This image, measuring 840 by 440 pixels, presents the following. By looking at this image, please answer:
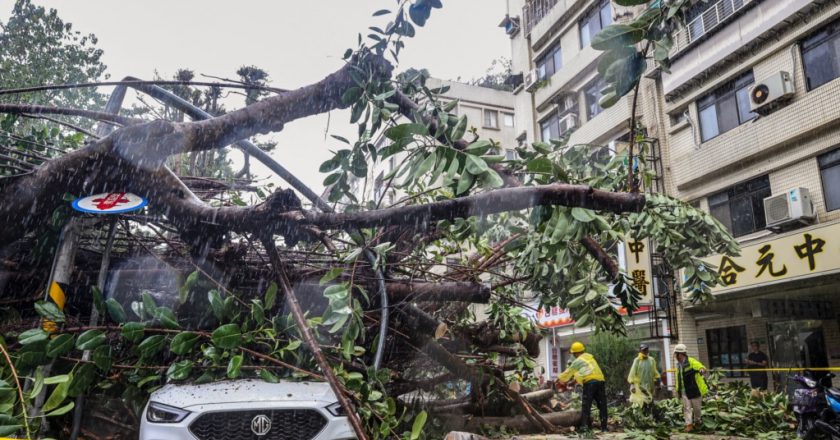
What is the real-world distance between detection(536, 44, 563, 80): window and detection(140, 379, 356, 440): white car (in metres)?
21.2

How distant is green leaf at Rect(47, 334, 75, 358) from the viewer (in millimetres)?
3803

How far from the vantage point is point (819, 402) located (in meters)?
7.98

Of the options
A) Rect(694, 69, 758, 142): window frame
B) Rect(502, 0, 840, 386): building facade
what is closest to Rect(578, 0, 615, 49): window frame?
Rect(502, 0, 840, 386): building facade

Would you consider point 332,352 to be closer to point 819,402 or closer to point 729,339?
point 819,402

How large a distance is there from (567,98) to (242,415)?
2021 cm

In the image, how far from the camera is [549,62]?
24.0 m

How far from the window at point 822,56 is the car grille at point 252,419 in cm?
1360

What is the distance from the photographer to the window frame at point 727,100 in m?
14.7

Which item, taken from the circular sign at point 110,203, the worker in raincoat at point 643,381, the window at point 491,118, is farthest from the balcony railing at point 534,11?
the circular sign at point 110,203

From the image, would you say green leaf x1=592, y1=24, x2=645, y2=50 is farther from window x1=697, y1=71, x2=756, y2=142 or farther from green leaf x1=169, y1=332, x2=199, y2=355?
window x1=697, y1=71, x2=756, y2=142

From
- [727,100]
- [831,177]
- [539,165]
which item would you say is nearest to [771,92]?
[727,100]

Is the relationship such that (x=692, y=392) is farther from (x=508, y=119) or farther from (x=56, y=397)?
(x=508, y=119)

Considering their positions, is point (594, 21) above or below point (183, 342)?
above

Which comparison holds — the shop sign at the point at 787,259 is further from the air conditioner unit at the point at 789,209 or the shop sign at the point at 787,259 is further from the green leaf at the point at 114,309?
the green leaf at the point at 114,309
